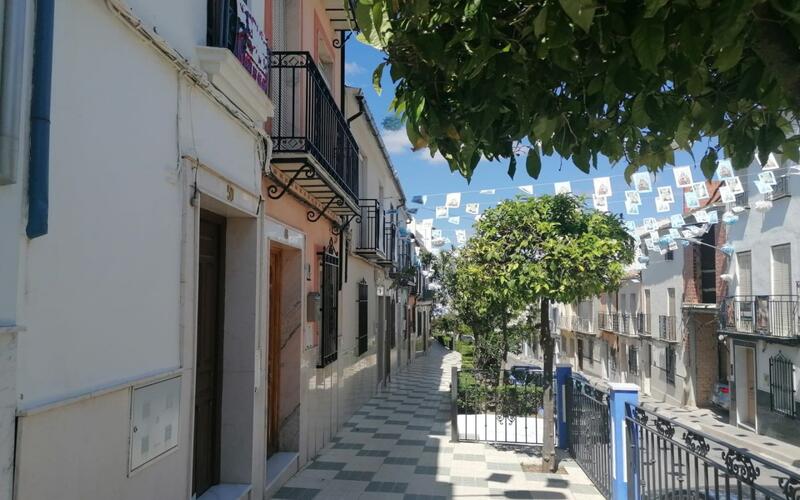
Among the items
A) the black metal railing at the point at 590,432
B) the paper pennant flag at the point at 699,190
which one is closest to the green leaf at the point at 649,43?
the black metal railing at the point at 590,432

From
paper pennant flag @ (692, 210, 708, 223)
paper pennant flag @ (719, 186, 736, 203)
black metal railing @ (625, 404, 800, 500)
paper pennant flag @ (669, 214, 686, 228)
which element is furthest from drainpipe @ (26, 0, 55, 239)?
paper pennant flag @ (669, 214, 686, 228)

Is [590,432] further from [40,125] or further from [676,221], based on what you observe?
[676,221]

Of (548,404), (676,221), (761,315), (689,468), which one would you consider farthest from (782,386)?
(689,468)

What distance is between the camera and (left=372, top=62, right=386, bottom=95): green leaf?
9.04 feet

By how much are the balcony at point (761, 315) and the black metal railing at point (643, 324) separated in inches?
317

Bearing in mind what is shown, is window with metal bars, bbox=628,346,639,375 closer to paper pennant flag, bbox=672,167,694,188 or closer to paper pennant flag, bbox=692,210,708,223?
paper pennant flag, bbox=692,210,708,223

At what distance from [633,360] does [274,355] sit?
1088 inches

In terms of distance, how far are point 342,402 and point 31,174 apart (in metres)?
8.09

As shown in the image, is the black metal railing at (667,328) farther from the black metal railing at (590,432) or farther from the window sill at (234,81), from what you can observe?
the window sill at (234,81)

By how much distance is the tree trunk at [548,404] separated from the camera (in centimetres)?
724

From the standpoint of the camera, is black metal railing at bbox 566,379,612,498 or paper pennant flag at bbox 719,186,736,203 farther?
paper pennant flag at bbox 719,186,736,203

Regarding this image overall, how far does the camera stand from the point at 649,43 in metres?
1.99

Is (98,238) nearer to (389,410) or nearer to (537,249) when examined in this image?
(537,249)

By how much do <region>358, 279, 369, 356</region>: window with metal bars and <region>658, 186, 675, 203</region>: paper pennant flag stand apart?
724cm
